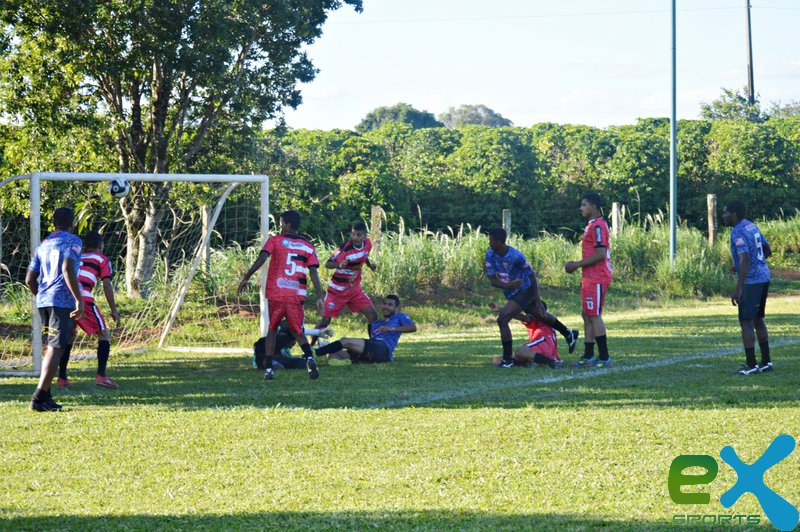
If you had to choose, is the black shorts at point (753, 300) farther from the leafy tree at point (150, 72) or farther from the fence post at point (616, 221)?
the fence post at point (616, 221)

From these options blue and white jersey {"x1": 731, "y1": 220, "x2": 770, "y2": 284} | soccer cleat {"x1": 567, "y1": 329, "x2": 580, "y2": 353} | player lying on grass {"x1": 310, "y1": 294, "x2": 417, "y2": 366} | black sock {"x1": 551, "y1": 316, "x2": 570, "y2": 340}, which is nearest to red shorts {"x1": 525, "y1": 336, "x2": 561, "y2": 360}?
black sock {"x1": 551, "y1": 316, "x2": 570, "y2": 340}

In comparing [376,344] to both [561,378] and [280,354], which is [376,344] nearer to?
[280,354]

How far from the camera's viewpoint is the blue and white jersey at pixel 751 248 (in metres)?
10.9

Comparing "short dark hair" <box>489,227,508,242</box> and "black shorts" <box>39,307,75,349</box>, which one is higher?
"short dark hair" <box>489,227,508,242</box>

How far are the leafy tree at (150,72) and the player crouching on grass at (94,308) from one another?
13.8ft

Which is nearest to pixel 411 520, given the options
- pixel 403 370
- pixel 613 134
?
pixel 403 370

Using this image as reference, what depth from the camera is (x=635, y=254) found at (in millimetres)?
25000

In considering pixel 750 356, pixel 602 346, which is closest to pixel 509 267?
pixel 602 346

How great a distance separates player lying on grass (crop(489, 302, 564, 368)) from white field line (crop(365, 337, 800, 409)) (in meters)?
0.55

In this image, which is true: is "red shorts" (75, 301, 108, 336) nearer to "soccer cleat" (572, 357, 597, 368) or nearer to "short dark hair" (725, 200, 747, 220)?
"soccer cleat" (572, 357, 597, 368)

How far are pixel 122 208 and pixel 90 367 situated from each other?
526cm

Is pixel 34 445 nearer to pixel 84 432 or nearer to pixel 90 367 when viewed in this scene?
pixel 84 432

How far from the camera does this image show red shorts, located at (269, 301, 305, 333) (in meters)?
11.5

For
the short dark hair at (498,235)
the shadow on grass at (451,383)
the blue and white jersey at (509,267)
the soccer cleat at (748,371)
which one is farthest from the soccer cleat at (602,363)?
the short dark hair at (498,235)
